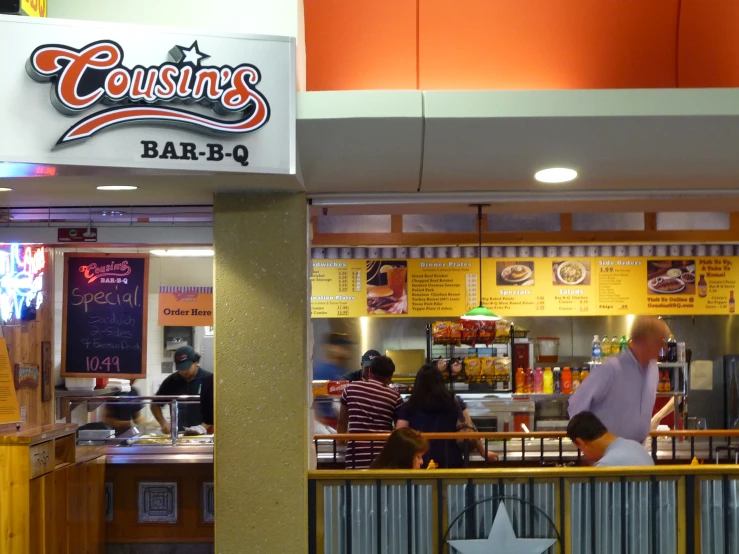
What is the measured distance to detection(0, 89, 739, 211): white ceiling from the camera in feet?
12.2

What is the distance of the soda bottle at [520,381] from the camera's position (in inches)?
345

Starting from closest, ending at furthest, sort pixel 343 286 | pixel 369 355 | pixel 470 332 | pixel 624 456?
pixel 624 456 → pixel 470 332 → pixel 343 286 → pixel 369 355

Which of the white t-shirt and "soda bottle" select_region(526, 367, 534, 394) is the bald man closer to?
the white t-shirt

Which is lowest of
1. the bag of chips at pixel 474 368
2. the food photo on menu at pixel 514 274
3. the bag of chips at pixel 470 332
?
the bag of chips at pixel 474 368

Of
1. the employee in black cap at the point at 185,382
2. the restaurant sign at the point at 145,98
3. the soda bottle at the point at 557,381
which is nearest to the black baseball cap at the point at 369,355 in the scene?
the soda bottle at the point at 557,381

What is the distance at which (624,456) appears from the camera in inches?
183

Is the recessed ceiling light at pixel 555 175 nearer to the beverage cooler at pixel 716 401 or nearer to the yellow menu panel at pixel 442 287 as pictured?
the yellow menu panel at pixel 442 287

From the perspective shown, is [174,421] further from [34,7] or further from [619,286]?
[619,286]

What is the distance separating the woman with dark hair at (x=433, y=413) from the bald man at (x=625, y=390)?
111cm

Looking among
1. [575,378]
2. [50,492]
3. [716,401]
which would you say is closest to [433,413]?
[50,492]

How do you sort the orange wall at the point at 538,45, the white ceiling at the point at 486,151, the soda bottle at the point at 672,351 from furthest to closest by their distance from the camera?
the soda bottle at the point at 672,351 < the orange wall at the point at 538,45 < the white ceiling at the point at 486,151

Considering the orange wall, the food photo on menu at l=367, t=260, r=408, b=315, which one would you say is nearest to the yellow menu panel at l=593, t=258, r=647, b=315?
the food photo on menu at l=367, t=260, r=408, b=315

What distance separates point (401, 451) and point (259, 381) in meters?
0.95

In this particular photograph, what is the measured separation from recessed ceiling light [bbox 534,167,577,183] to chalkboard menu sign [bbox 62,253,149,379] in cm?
355
